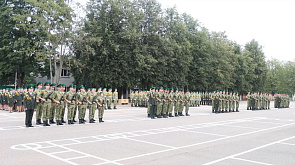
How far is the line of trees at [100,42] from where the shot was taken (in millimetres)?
31469

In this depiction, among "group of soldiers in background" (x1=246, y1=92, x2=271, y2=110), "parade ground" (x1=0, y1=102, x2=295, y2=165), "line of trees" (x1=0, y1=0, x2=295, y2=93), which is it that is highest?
"line of trees" (x1=0, y1=0, x2=295, y2=93)

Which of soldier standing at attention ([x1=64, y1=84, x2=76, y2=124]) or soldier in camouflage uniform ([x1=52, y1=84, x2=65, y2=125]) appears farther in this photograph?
soldier standing at attention ([x1=64, y1=84, x2=76, y2=124])

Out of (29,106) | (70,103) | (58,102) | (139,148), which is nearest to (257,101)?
(70,103)

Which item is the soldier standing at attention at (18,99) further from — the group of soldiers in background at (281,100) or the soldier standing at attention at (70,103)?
the group of soldiers in background at (281,100)

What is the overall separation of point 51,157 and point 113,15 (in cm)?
2949

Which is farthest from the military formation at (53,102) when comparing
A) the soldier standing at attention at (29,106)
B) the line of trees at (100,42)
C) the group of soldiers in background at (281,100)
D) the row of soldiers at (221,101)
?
the group of soldiers in background at (281,100)

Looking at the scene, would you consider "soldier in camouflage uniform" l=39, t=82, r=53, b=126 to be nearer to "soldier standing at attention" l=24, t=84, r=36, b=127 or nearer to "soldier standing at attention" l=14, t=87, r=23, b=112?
"soldier standing at attention" l=24, t=84, r=36, b=127

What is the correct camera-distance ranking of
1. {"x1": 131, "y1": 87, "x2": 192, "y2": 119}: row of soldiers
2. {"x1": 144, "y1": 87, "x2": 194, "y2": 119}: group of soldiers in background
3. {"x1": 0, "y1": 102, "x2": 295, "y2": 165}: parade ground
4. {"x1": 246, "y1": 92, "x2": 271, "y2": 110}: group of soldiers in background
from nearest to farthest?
{"x1": 0, "y1": 102, "x2": 295, "y2": 165}: parade ground, {"x1": 144, "y1": 87, "x2": 194, "y2": 119}: group of soldiers in background, {"x1": 131, "y1": 87, "x2": 192, "y2": 119}: row of soldiers, {"x1": 246, "y1": 92, "x2": 271, "y2": 110}: group of soldiers in background

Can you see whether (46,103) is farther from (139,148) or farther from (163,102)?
(163,102)

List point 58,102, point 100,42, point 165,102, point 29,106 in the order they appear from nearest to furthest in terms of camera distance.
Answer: point 29,106 → point 58,102 → point 165,102 → point 100,42

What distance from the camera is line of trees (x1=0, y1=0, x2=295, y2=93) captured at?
31.5 m

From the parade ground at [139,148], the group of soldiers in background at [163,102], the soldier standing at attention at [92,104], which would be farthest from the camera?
the group of soldiers in background at [163,102]

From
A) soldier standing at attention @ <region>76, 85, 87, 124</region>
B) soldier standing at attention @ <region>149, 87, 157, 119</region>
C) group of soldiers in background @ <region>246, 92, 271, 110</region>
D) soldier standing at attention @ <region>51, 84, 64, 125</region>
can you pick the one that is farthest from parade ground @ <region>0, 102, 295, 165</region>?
group of soldiers in background @ <region>246, 92, 271, 110</region>

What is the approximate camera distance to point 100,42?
32500 millimetres
